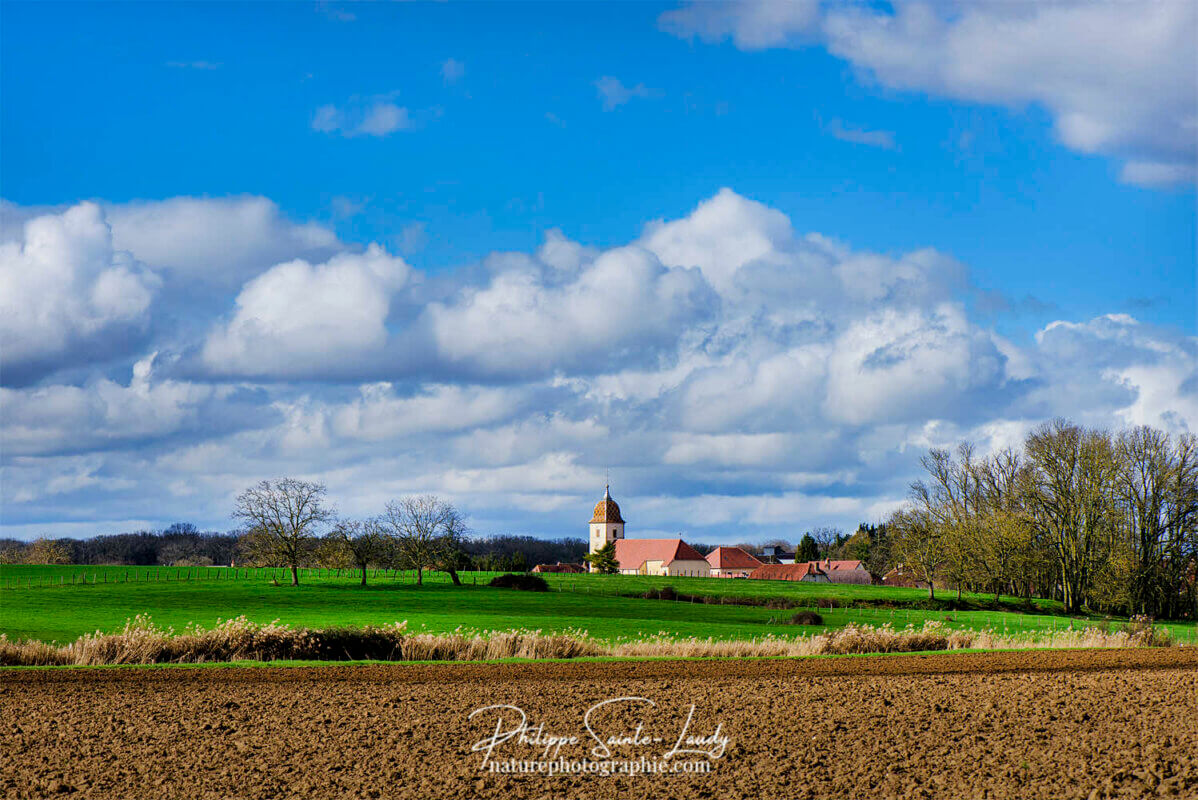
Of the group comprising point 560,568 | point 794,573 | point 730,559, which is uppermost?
point 730,559

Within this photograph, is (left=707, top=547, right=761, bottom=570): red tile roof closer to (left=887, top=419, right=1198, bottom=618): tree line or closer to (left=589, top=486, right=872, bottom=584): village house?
(left=589, top=486, right=872, bottom=584): village house

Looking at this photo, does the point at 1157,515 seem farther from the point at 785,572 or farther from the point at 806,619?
the point at 785,572

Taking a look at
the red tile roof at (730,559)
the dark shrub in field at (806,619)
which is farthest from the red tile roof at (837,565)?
the dark shrub in field at (806,619)

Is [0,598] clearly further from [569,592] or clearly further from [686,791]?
[686,791]

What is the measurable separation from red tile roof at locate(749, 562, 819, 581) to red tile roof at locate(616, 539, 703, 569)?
8986mm

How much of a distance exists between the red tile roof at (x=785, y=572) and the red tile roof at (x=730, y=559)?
165 inches

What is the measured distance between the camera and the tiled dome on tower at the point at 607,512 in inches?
5172

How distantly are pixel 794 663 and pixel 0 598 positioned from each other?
4177 cm

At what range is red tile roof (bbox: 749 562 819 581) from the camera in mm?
Answer: 120562

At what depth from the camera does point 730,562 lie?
133 meters

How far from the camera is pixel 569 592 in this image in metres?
66.1

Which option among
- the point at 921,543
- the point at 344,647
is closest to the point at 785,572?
the point at 921,543

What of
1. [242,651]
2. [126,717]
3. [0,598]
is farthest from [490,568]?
[126,717]

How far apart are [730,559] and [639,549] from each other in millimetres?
12527
